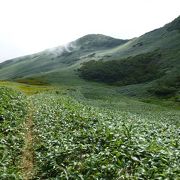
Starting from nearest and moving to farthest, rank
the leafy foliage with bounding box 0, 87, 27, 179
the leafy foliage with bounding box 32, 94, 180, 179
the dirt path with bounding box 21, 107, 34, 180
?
the leafy foliage with bounding box 32, 94, 180, 179, the leafy foliage with bounding box 0, 87, 27, 179, the dirt path with bounding box 21, 107, 34, 180

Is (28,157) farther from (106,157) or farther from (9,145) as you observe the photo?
(106,157)

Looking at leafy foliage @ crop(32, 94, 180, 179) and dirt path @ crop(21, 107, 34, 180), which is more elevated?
leafy foliage @ crop(32, 94, 180, 179)

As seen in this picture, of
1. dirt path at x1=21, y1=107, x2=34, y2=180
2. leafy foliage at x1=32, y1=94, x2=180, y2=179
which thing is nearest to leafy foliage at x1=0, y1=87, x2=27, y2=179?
dirt path at x1=21, y1=107, x2=34, y2=180

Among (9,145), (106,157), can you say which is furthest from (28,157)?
(106,157)

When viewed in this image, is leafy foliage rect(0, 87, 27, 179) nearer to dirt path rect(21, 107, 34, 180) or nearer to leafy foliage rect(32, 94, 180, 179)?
dirt path rect(21, 107, 34, 180)

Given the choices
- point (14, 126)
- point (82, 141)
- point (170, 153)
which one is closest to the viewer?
point (170, 153)

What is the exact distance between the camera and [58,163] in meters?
14.9

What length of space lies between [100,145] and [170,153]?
12.0 ft

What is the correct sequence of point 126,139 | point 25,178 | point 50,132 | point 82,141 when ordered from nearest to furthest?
Result: point 25,178, point 126,139, point 82,141, point 50,132

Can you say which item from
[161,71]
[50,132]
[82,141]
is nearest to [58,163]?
[82,141]

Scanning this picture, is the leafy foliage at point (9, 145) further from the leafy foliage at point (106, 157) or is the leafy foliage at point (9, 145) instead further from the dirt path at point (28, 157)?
the leafy foliage at point (106, 157)

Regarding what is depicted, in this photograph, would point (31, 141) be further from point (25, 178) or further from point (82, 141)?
point (25, 178)

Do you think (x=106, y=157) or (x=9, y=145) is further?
(x=9, y=145)

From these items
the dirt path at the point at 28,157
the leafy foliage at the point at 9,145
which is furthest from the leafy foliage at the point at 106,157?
the leafy foliage at the point at 9,145
